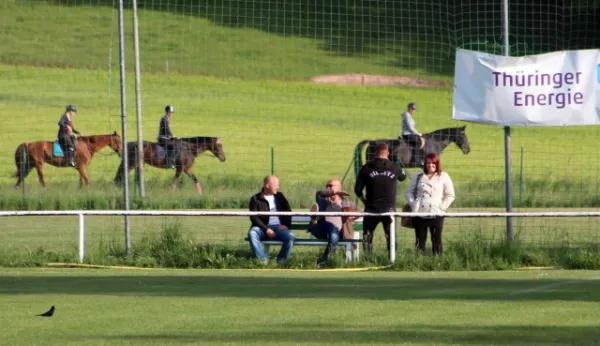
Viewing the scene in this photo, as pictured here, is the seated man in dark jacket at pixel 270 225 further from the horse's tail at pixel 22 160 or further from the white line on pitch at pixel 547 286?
the horse's tail at pixel 22 160

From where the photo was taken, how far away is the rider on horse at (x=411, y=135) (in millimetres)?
33438

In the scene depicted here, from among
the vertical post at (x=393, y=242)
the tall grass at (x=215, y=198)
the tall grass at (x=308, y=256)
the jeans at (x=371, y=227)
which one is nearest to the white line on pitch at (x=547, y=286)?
the tall grass at (x=308, y=256)

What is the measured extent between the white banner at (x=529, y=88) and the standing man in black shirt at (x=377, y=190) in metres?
1.08

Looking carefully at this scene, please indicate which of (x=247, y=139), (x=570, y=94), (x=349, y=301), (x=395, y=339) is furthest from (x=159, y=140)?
(x=395, y=339)

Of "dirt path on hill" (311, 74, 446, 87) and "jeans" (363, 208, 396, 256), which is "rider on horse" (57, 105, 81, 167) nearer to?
"dirt path on hill" (311, 74, 446, 87)

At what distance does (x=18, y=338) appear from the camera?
11.0 meters

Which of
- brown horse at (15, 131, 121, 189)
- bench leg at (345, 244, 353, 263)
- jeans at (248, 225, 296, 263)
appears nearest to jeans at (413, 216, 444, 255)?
bench leg at (345, 244, 353, 263)

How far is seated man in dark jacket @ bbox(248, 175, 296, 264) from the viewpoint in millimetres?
17672

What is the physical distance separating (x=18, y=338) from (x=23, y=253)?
7.64 metres

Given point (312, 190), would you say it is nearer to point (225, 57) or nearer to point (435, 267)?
point (435, 267)

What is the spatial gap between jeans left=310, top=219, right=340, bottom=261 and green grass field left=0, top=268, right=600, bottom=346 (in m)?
0.84

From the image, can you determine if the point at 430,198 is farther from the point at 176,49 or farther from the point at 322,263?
the point at 176,49

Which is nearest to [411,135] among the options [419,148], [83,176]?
[419,148]

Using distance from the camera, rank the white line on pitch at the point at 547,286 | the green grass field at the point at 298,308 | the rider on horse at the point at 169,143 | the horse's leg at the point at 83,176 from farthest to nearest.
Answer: the rider on horse at the point at 169,143 < the horse's leg at the point at 83,176 < the white line on pitch at the point at 547,286 < the green grass field at the point at 298,308
